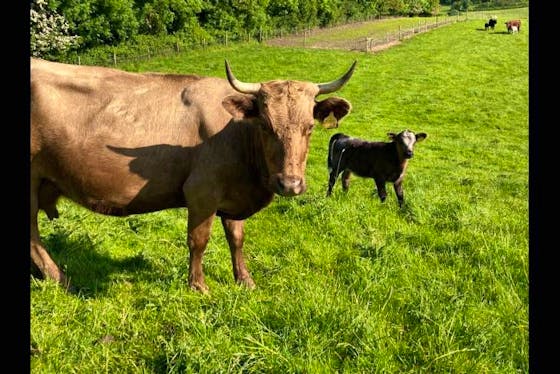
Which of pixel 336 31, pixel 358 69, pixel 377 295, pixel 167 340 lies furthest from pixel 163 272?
pixel 336 31

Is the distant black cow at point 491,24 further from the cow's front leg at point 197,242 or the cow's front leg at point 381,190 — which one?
the cow's front leg at point 197,242

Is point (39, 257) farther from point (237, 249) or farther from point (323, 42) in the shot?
point (323, 42)

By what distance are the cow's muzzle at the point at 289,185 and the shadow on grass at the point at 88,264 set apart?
2224mm

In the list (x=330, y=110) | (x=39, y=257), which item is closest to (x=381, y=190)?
(x=330, y=110)

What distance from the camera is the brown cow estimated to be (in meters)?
4.63

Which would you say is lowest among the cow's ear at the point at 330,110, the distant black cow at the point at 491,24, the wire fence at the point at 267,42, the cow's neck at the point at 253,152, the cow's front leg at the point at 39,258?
the cow's front leg at the point at 39,258

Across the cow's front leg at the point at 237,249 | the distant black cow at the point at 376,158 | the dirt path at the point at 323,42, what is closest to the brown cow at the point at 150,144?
the cow's front leg at the point at 237,249

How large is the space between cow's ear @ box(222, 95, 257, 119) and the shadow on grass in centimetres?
226

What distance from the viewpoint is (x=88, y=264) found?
5.42 meters

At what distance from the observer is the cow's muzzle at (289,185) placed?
400 cm

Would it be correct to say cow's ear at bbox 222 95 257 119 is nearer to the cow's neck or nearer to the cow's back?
the cow's neck

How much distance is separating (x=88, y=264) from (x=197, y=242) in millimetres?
1589

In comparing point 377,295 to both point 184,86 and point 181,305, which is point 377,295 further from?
point 184,86

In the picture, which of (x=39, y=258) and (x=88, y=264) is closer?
(x=39, y=258)
